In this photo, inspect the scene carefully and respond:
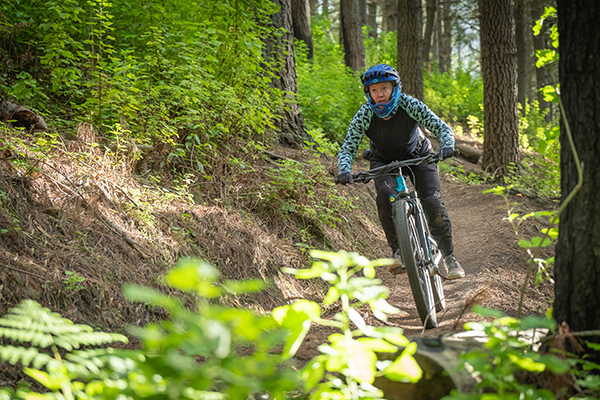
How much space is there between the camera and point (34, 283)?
9.89ft

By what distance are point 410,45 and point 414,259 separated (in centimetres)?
946

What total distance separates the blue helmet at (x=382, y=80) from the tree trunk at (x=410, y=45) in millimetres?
7901

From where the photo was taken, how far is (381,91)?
437cm

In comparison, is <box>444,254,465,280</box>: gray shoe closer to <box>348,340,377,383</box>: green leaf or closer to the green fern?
<box>348,340,377,383</box>: green leaf

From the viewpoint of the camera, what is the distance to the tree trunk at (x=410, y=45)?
Answer: 464 inches

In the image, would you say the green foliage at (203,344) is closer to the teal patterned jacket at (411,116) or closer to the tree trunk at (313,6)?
the teal patterned jacket at (411,116)

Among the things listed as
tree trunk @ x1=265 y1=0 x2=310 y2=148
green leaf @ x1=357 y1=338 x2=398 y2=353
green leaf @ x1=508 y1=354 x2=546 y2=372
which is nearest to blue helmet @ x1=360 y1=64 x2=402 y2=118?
green leaf @ x1=508 y1=354 x2=546 y2=372

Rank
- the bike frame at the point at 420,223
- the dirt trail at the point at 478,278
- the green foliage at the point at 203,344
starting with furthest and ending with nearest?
the bike frame at the point at 420,223 → the dirt trail at the point at 478,278 → the green foliage at the point at 203,344

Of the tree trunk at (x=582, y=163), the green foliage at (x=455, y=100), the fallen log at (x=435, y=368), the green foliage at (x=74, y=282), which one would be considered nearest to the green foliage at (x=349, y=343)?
the fallen log at (x=435, y=368)

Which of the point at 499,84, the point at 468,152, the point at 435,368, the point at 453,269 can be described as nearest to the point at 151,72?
the point at 453,269

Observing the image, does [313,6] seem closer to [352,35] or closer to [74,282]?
[352,35]

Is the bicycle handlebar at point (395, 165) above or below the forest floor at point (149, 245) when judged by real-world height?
above

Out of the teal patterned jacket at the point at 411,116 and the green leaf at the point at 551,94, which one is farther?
the teal patterned jacket at the point at 411,116

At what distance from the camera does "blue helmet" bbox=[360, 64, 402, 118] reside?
4.27m
